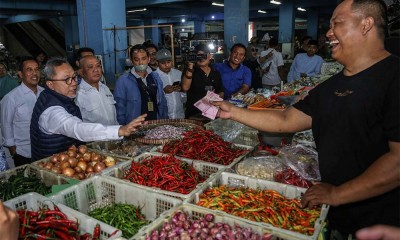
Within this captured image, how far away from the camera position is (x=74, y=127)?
3.30 metres

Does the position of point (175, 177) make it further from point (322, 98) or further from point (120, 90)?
point (120, 90)

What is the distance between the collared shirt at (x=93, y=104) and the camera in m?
4.52

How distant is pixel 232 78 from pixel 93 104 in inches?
128

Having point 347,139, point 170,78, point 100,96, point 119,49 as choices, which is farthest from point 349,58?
point 119,49

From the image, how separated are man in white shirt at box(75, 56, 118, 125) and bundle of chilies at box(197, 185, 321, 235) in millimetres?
2589

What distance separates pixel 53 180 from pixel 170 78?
3552 mm

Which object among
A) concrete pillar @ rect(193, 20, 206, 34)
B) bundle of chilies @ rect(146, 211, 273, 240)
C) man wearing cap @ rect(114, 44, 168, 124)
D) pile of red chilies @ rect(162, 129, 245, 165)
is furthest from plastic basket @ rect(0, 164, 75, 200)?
concrete pillar @ rect(193, 20, 206, 34)

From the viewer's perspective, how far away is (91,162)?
11.5 ft

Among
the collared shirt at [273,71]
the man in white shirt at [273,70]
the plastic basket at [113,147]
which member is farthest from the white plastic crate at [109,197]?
the collared shirt at [273,71]

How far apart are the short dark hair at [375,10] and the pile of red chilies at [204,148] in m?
1.88

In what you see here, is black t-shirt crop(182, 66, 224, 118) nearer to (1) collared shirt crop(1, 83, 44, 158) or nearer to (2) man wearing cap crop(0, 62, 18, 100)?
(1) collared shirt crop(1, 83, 44, 158)

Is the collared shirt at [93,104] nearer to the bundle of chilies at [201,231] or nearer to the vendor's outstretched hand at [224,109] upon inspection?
the vendor's outstretched hand at [224,109]

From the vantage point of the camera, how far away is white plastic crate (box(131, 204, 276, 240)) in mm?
2021

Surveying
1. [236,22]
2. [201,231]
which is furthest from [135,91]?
[236,22]
